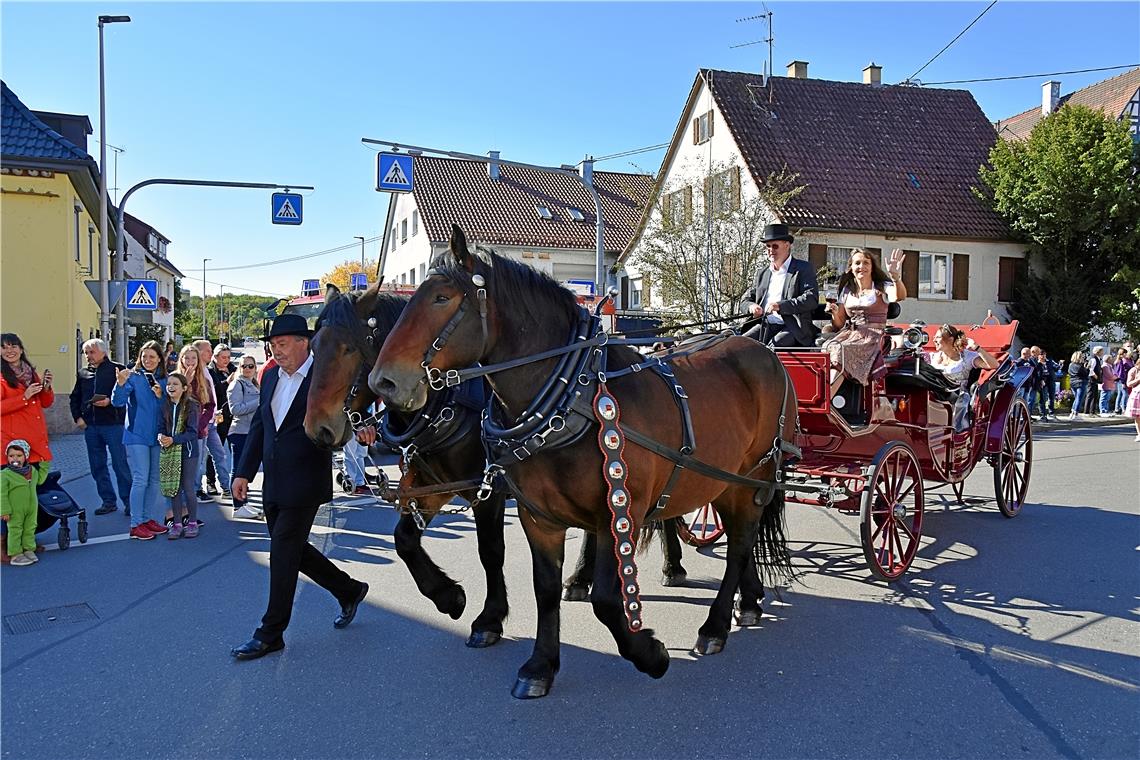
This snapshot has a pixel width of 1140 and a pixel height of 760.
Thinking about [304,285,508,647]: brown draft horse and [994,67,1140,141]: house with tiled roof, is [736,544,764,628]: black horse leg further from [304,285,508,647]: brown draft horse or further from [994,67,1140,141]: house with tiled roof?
[994,67,1140,141]: house with tiled roof

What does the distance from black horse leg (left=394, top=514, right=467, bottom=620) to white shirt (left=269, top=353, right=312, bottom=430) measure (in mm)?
882

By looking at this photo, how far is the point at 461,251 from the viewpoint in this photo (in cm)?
362

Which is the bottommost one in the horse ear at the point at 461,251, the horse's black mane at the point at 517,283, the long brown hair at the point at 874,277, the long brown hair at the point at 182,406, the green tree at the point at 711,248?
the long brown hair at the point at 182,406

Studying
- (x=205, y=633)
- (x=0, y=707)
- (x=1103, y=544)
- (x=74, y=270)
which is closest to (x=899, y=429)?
(x=1103, y=544)

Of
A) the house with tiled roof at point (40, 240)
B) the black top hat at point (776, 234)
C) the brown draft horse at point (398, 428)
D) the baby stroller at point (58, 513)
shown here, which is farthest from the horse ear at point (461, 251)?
the house with tiled roof at point (40, 240)

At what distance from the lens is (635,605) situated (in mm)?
3615

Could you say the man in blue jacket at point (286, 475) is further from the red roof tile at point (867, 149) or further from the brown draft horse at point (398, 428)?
the red roof tile at point (867, 149)

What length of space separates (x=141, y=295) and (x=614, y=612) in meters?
14.3

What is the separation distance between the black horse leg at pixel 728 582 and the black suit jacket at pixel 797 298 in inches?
Result: 69.4

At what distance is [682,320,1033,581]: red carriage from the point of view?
568cm

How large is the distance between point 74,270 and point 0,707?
637 inches

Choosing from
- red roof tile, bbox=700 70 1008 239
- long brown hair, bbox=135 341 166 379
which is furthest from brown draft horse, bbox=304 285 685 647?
red roof tile, bbox=700 70 1008 239

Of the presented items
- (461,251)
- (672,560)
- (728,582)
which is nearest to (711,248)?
(672,560)

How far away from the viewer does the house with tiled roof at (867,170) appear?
22.1 metres
